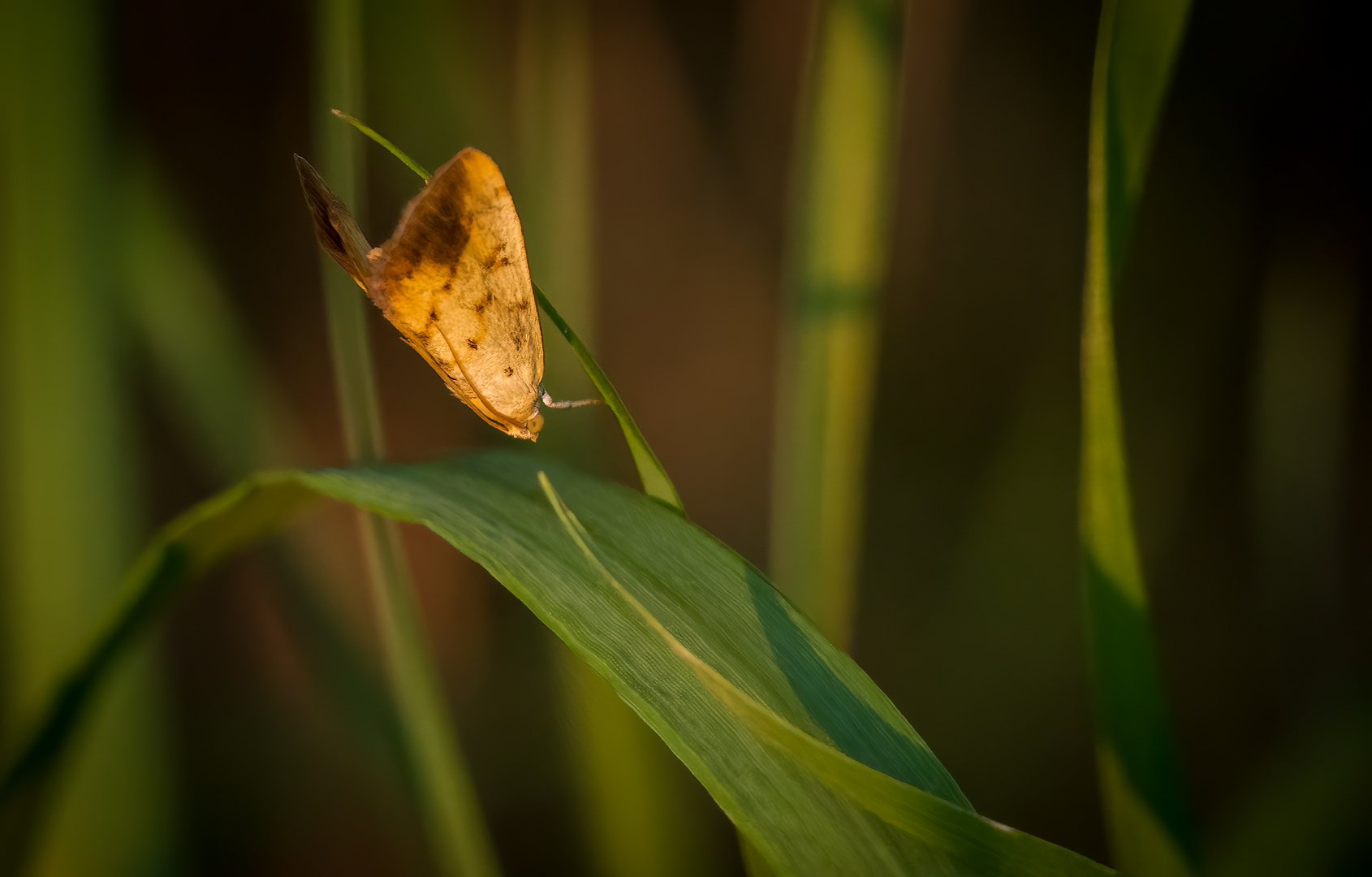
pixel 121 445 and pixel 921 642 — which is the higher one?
pixel 121 445

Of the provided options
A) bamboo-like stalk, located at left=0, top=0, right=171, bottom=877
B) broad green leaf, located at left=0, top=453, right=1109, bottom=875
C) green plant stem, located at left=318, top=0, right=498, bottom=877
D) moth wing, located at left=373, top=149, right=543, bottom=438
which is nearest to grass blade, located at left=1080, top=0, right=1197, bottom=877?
broad green leaf, located at left=0, top=453, right=1109, bottom=875

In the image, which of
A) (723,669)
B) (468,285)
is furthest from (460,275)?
(723,669)

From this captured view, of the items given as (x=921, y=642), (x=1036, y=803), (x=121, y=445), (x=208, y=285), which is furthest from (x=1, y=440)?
(x=1036, y=803)

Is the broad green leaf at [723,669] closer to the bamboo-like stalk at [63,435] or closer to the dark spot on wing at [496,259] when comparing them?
the dark spot on wing at [496,259]

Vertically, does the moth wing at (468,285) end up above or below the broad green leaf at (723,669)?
above

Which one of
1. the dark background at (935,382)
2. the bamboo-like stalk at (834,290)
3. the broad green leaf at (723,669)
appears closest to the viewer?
the broad green leaf at (723,669)

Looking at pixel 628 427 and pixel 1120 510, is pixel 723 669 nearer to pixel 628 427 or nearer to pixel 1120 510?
pixel 628 427

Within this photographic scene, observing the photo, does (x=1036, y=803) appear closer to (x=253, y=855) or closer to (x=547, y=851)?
(x=547, y=851)

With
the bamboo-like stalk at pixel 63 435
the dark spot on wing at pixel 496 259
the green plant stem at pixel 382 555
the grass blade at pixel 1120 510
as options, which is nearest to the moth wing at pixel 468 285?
the dark spot on wing at pixel 496 259
